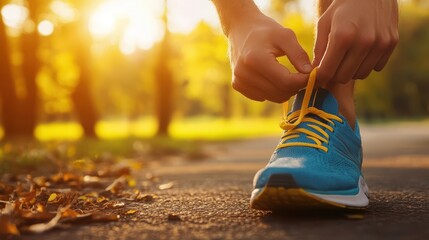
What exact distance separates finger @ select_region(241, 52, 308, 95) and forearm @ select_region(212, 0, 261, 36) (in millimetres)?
253

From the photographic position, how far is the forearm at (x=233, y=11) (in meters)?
2.03

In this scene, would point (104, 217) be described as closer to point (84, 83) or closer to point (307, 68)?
point (307, 68)

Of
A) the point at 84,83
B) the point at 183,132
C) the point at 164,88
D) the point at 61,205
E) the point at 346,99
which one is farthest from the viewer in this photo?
the point at 183,132

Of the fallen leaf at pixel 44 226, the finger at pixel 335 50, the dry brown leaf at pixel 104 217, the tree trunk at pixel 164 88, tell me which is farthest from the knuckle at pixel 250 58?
the tree trunk at pixel 164 88

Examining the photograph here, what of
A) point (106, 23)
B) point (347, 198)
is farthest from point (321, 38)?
point (106, 23)

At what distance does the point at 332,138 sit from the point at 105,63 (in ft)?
128

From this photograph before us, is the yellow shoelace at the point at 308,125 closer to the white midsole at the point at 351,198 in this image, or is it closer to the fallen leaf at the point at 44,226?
the white midsole at the point at 351,198

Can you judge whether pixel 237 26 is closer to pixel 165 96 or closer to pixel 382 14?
pixel 382 14

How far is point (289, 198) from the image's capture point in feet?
5.62

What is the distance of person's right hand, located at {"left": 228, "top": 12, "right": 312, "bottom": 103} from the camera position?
1.79m

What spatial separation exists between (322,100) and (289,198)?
540mm

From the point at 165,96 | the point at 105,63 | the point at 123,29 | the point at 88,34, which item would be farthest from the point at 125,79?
the point at 88,34

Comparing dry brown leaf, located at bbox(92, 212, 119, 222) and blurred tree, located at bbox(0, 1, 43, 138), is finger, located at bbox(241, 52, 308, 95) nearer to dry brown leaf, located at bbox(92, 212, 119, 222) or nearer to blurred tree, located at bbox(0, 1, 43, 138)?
dry brown leaf, located at bbox(92, 212, 119, 222)

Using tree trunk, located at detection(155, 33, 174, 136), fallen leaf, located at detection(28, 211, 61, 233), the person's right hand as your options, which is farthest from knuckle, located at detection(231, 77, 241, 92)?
tree trunk, located at detection(155, 33, 174, 136)
